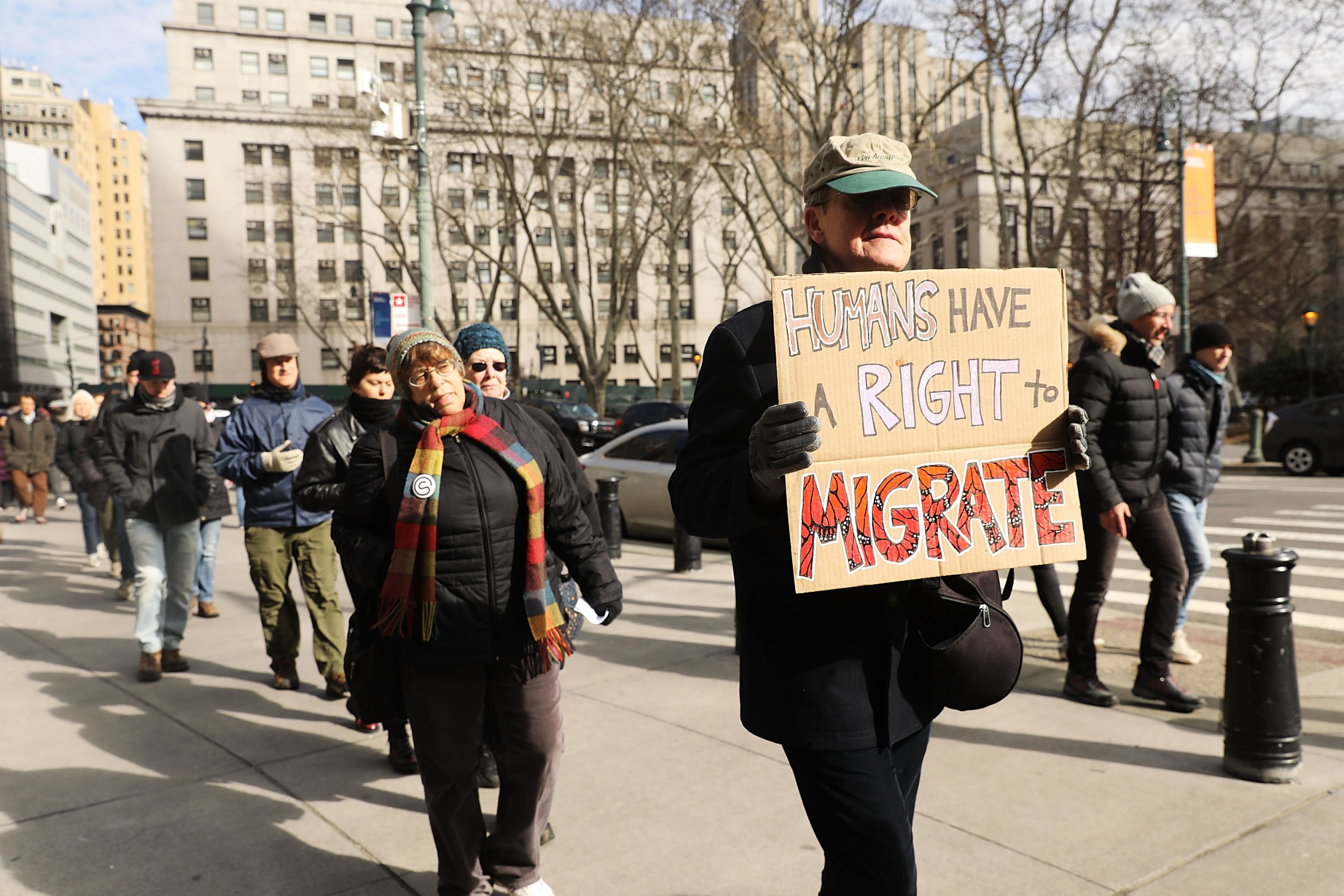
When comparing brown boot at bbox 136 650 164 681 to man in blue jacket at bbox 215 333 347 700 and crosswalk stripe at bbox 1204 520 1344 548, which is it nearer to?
man in blue jacket at bbox 215 333 347 700

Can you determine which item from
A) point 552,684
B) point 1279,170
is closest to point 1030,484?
point 552,684

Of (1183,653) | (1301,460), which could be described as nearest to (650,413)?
(1301,460)

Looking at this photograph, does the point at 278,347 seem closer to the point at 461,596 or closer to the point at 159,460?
the point at 159,460

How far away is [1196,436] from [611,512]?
578 cm

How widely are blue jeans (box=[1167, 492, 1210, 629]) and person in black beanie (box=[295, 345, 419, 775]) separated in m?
4.06

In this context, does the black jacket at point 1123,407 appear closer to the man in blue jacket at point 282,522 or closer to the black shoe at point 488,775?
the black shoe at point 488,775

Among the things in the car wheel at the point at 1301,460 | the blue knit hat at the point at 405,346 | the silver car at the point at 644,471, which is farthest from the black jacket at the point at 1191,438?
the car wheel at the point at 1301,460


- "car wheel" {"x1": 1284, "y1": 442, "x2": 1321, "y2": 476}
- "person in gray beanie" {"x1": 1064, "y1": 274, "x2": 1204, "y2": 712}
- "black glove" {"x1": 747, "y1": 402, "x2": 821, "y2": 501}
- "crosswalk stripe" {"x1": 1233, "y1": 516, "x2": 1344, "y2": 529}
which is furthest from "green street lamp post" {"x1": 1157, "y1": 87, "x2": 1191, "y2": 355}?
"black glove" {"x1": 747, "y1": 402, "x2": 821, "y2": 501}

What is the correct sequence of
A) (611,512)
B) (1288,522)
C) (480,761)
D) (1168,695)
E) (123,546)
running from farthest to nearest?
1. (1288,522)
2. (611,512)
3. (123,546)
4. (1168,695)
5. (480,761)

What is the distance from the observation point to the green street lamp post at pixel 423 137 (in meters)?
13.0

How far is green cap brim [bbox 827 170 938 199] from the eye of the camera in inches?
81.7

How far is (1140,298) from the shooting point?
16.9ft

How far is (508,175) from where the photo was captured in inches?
1059

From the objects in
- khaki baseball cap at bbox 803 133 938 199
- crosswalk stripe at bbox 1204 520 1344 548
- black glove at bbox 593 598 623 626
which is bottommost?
crosswalk stripe at bbox 1204 520 1344 548
